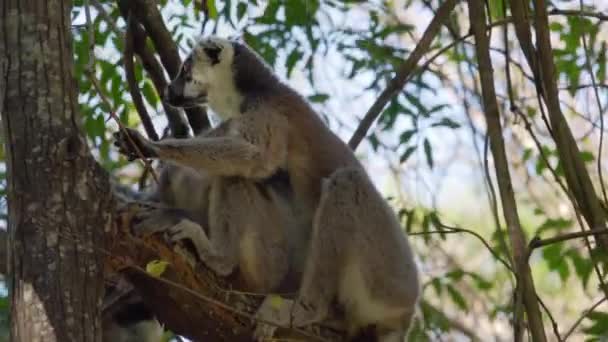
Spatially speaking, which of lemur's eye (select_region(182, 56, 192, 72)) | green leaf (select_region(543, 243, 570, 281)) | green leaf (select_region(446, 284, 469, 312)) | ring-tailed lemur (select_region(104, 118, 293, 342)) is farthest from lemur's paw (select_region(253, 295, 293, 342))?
green leaf (select_region(543, 243, 570, 281))

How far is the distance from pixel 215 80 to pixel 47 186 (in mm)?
2569

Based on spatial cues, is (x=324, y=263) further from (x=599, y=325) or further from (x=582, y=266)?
(x=582, y=266)

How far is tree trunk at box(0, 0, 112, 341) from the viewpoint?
4.16 meters

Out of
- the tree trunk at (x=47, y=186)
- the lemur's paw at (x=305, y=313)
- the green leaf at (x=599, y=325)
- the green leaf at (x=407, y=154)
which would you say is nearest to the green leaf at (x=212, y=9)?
the green leaf at (x=407, y=154)

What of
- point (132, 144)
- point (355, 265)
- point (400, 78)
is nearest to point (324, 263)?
point (355, 265)

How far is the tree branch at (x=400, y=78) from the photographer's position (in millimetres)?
6582

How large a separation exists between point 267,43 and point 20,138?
11.1 feet

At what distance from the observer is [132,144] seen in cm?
538

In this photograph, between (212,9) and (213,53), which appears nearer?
(213,53)

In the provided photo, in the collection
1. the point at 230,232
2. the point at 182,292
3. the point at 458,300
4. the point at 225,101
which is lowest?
the point at 458,300

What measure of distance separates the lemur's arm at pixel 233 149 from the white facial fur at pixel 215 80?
14.9 inches

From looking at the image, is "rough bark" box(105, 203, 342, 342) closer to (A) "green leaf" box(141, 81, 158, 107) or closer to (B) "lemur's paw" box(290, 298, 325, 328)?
(B) "lemur's paw" box(290, 298, 325, 328)

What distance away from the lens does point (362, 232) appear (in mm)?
5840

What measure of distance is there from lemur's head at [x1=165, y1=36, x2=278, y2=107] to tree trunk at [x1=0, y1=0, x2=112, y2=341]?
2134 mm
